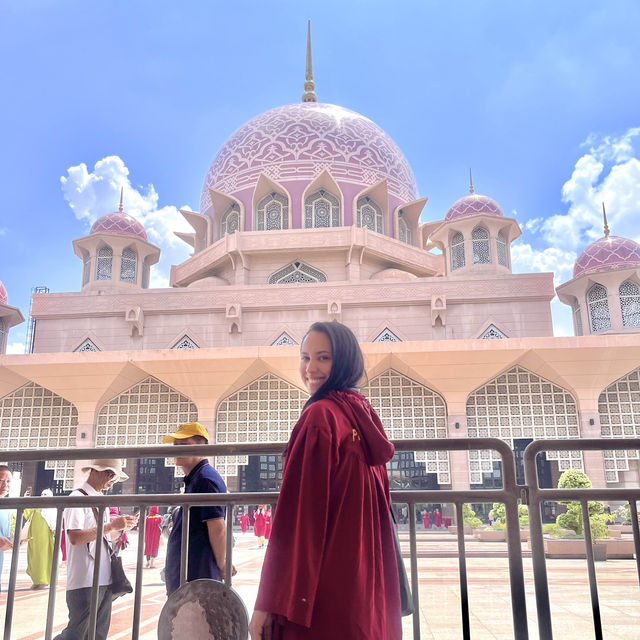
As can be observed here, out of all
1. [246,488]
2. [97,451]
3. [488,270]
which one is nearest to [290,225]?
[488,270]

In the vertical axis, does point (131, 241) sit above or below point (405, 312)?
above

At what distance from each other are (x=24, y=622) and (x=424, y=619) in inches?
115

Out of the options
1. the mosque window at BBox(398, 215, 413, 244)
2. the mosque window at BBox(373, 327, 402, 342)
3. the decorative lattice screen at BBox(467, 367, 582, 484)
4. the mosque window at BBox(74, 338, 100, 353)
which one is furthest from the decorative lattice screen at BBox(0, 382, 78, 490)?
the mosque window at BBox(398, 215, 413, 244)

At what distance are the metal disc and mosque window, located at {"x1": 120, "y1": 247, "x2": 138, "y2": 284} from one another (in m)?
18.1

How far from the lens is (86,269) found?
1928cm

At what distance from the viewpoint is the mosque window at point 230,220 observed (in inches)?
784

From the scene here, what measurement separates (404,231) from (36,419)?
1240 cm

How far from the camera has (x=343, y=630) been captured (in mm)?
1387

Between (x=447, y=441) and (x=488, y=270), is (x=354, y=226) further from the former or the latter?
(x=447, y=441)

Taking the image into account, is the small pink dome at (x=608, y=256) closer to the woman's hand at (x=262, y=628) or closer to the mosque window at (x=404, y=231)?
the mosque window at (x=404, y=231)

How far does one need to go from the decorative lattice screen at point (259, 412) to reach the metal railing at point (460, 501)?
493 inches

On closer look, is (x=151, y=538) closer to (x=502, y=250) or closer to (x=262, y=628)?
(x=262, y=628)

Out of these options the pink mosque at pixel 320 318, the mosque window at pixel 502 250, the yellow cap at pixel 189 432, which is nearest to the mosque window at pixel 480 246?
the pink mosque at pixel 320 318

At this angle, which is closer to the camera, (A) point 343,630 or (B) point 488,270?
(A) point 343,630
